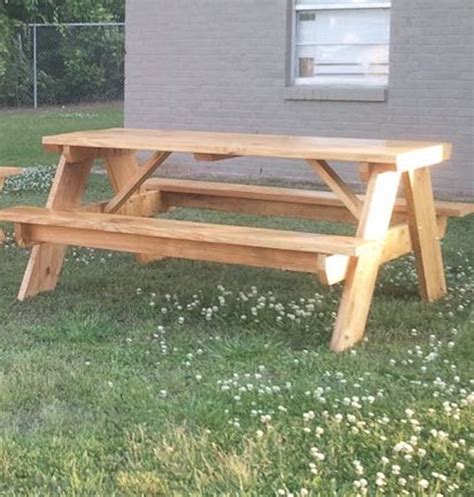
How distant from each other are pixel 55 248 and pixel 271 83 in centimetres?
518

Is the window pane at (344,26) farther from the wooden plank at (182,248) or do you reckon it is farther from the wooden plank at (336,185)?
the wooden plank at (182,248)

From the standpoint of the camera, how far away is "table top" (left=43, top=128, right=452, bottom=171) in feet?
16.9

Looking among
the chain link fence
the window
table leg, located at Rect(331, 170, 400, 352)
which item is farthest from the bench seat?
the chain link fence

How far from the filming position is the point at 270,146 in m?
5.46

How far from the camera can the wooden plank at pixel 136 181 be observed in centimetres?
612

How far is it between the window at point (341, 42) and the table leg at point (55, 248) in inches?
190

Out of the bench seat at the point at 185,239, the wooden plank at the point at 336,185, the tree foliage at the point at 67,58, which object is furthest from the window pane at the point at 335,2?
the tree foliage at the point at 67,58

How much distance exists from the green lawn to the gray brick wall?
3.52 m

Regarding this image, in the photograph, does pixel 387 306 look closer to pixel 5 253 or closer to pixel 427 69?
pixel 5 253

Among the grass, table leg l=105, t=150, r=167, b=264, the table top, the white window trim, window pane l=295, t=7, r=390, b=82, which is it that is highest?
the white window trim

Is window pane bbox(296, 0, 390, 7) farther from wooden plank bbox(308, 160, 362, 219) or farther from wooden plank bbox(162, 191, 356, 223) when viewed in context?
wooden plank bbox(308, 160, 362, 219)

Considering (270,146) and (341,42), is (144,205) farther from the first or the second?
(341,42)

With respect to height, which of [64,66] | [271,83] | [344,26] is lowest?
[64,66]

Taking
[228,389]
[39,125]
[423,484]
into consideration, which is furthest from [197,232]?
[39,125]
